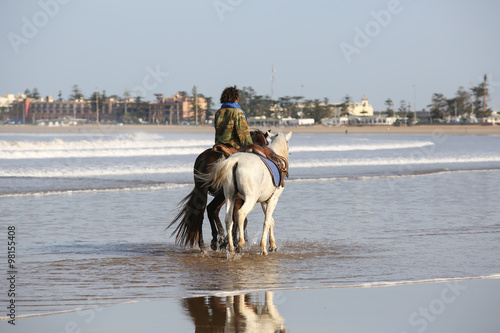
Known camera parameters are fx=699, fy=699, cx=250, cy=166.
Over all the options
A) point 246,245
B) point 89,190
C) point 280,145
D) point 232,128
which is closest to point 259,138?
point 280,145

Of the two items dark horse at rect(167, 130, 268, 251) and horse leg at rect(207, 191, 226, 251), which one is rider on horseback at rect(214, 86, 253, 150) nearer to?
dark horse at rect(167, 130, 268, 251)

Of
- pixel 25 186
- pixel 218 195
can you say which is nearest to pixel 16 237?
pixel 218 195

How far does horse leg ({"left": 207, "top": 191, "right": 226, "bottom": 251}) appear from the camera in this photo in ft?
31.3

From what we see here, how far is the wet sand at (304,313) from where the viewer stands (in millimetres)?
5863

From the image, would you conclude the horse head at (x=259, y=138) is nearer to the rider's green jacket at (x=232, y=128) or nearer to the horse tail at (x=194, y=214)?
the rider's green jacket at (x=232, y=128)

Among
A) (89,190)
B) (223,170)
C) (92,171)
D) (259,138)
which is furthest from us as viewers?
(92,171)

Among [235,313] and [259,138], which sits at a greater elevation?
[259,138]

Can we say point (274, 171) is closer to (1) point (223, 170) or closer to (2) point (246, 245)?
(1) point (223, 170)

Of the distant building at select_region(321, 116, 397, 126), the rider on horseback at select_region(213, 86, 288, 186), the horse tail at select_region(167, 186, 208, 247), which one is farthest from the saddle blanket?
the distant building at select_region(321, 116, 397, 126)

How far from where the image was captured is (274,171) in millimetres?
9023

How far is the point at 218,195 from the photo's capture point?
9.42 metres

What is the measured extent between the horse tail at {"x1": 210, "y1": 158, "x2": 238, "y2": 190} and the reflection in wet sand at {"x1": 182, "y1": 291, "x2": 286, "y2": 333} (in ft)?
6.10

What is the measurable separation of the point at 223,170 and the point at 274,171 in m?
0.81

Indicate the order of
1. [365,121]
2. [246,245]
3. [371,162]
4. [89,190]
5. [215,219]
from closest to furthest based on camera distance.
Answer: [215,219] → [246,245] → [89,190] → [371,162] → [365,121]
